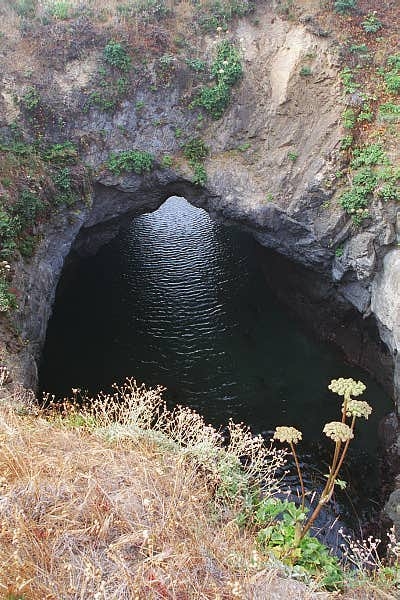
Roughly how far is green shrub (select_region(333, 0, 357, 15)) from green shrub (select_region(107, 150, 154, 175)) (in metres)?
8.08

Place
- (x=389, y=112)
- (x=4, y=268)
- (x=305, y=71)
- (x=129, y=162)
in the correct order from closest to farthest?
1. (x=4, y=268)
2. (x=389, y=112)
3. (x=305, y=71)
4. (x=129, y=162)

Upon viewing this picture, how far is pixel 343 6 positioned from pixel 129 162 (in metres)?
8.93

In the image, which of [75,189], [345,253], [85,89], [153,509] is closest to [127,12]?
[85,89]

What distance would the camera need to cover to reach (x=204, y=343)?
17.1 meters

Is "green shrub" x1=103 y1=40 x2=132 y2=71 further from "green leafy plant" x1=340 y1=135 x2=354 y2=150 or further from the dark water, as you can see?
the dark water

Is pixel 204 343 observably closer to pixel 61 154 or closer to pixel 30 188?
pixel 30 188

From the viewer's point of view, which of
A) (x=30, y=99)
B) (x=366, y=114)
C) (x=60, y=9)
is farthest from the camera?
(x=60, y=9)

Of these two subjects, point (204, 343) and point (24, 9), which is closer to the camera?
point (24, 9)

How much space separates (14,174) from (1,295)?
4222mm

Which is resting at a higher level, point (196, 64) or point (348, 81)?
point (348, 81)

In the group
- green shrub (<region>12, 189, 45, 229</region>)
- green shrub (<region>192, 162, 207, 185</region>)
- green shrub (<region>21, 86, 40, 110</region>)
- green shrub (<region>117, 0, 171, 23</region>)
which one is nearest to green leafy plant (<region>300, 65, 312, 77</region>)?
green shrub (<region>192, 162, 207, 185</region>)

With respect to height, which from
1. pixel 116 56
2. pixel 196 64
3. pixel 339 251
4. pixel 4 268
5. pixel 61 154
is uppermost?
pixel 196 64

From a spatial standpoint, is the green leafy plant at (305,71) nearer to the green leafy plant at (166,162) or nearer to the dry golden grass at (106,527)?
the green leafy plant at (166,162)

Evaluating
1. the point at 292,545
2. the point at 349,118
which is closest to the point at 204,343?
the point at 349,118
